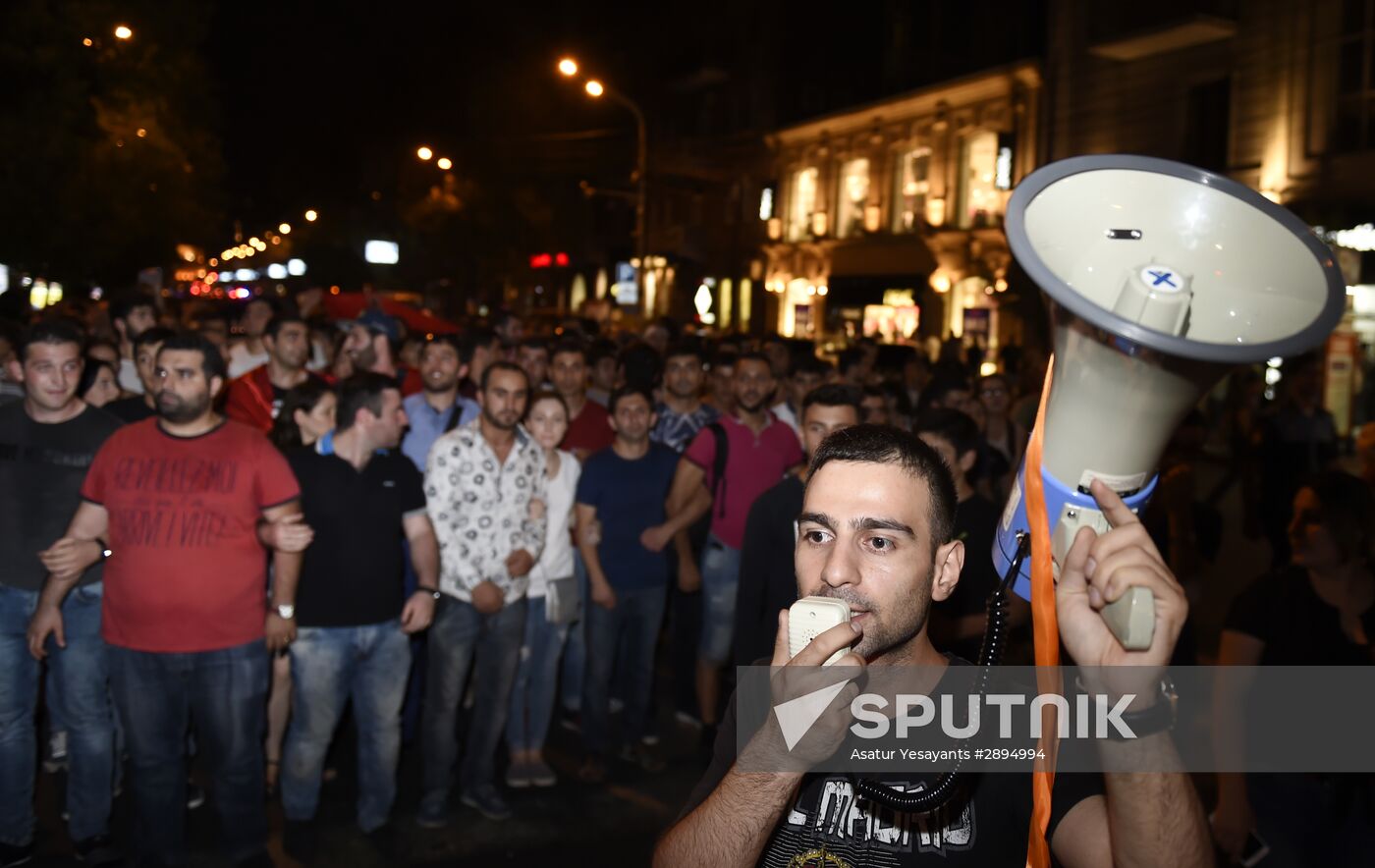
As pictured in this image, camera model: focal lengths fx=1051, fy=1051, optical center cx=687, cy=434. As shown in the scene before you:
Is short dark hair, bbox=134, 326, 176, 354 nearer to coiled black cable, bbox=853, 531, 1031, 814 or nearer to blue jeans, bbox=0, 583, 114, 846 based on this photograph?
blue jeans, bbox=0, 583, 114, 846

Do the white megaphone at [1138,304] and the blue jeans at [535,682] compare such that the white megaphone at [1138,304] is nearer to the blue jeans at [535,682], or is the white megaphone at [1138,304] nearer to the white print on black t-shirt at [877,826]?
the white print on black t-shirt at [877,826]

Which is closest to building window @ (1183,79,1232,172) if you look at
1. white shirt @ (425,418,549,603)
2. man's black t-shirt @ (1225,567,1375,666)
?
man's black t-shirt @ (1225,567,1375,666)

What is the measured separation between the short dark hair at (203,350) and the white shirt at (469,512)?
1170mm

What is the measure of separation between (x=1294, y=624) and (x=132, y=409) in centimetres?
586

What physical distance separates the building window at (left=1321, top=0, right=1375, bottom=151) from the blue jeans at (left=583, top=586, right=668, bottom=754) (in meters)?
15.1

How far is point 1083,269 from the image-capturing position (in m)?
1.79

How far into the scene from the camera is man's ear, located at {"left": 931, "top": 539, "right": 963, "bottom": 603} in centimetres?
211

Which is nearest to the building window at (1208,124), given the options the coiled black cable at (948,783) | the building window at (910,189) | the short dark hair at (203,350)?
the building window at (910,189)

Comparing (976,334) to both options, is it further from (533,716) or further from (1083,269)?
(1083,269)

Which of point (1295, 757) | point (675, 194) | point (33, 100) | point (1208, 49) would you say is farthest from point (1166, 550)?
point (675, 194)

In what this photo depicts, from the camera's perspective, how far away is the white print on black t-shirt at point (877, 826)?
205cm

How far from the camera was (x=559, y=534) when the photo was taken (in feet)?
18.9

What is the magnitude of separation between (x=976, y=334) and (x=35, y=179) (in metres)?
20.1

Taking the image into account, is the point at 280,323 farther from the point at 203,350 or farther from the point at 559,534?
the point at 203,350
